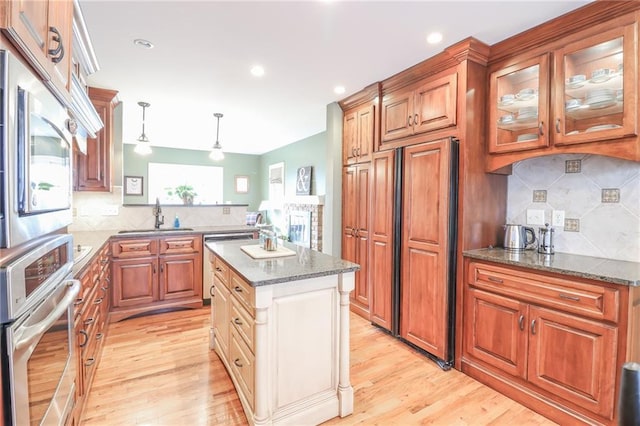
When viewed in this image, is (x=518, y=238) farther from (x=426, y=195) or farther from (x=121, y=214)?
(x=121, y=214)

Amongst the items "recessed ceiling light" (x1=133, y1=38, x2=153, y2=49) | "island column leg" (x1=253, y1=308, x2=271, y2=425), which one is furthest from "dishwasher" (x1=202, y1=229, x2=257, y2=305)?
"island column leg" (x1=253, y1=308, x2=271, y2=425)

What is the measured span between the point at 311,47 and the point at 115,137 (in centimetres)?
272

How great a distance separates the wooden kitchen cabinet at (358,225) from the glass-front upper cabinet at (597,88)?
5.48 feet

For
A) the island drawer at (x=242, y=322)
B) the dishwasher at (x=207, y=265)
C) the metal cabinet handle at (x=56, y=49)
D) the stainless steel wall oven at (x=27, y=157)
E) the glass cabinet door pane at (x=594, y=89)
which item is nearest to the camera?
the stainless steel wall oven at (x=27, y=157)

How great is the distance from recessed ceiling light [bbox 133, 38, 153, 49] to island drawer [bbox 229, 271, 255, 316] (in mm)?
1866

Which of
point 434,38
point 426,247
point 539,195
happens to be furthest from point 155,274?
point 539,195

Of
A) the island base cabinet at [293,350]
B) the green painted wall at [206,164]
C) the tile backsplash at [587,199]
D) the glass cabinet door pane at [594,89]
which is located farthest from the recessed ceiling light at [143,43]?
the green painted wall at [206,164]

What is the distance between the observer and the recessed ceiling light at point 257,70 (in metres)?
2.83

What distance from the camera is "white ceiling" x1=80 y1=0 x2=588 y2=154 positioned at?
6.44 ft

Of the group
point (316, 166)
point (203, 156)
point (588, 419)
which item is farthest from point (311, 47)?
point (203, 156)

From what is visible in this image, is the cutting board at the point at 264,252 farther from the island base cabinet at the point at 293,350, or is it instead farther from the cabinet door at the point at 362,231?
the cabinet door at the point at 362,231

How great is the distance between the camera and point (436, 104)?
2.57 m

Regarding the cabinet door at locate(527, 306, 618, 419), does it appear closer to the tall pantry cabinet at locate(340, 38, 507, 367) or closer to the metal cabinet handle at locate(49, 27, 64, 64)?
the tall pantry cabinet at locate(340, 38, 507, 367)

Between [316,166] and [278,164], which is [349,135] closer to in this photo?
[316,166]
